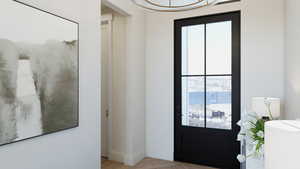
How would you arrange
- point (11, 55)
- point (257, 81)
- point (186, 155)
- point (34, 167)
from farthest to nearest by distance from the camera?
point (186, 155)
point (257, 81)
point (34, 167)
point (11, 55)

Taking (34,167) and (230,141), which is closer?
(34,167)

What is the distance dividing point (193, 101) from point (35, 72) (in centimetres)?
226

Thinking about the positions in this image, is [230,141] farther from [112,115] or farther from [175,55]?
[112,115]

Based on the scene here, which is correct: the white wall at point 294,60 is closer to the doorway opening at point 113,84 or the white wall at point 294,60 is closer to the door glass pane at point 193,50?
the door glass pane at point 193,50

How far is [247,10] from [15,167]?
10.3ft

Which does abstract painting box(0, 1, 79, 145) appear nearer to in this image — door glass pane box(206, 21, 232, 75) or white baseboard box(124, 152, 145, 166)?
white baseboard box(124, 152, 145, 166)

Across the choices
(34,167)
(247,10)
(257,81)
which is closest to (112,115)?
(34,167)

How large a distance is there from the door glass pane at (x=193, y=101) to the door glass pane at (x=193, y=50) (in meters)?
0.15

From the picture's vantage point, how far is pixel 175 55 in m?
3.07

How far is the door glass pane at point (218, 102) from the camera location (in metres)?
2.76

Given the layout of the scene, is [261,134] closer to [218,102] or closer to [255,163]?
[255,163]

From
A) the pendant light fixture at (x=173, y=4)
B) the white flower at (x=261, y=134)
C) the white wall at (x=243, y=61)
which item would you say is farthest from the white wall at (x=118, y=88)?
the white flower at (x=261, y=134)

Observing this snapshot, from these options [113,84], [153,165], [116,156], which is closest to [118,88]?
[113,84]

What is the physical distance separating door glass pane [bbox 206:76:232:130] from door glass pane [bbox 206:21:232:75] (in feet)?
0.49
